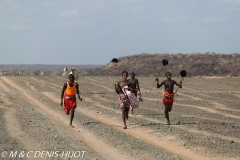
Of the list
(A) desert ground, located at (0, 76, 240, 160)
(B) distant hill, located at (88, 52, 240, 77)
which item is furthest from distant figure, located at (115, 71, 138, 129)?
(B) distant hill, located at (88, 52, 240, 77)

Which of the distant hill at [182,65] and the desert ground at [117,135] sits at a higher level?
the distant hill at [182,65]

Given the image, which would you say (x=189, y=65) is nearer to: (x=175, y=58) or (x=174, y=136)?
(x=175, y=58)

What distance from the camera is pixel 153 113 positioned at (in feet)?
62.8

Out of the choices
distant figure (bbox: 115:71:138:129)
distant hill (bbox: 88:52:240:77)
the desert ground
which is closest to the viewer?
the desert ground

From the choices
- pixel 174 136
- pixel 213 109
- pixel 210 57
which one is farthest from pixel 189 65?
pixel 174 136

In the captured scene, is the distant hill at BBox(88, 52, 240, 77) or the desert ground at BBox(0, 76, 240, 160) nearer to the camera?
the desert ground at BBox(0, 76, 240, 160)

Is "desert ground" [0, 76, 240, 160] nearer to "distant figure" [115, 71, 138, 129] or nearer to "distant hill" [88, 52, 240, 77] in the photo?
"distant figure" [115, 71, 138, 129]

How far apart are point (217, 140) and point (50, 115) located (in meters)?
7.83

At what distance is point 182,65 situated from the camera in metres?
67.2

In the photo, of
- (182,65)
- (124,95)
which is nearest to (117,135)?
(124,95)

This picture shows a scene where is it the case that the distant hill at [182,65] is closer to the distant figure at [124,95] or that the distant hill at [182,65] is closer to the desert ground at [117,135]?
the desert ground at [117,135]

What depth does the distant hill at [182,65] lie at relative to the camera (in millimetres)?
61666

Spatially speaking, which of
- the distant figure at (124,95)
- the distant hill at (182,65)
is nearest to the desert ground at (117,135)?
the distant figure at (124,95)

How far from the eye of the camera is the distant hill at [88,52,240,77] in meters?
61.7
